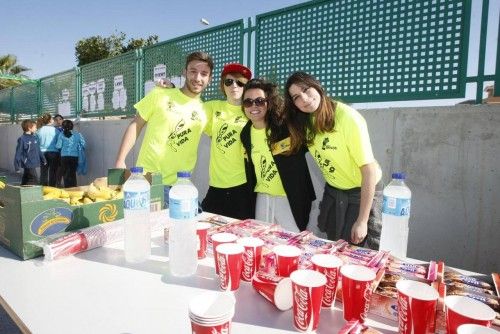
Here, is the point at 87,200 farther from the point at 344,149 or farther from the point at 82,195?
the point at 344,149

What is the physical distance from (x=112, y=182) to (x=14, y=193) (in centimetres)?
81

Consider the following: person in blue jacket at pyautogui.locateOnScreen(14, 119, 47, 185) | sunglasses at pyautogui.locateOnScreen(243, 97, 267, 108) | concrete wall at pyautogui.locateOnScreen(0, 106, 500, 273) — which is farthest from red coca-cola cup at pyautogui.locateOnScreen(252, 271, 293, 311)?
person in blue jacket at pyautogui.locateOnScreen(14, 119, 47, 185)

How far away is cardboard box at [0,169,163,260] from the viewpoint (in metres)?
1.53

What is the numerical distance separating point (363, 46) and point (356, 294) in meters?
3.31

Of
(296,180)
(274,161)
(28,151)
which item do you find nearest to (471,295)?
(296,180)

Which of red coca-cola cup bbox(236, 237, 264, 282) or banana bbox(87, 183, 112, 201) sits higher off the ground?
banana bbox(87, 183, 112, 201)

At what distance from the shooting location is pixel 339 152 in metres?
2.26

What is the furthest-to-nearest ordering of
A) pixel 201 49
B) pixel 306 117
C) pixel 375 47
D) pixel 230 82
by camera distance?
1. pixel 201 49
2. pixel 375 47
3. pixel 230 82
4. pixel 306 117

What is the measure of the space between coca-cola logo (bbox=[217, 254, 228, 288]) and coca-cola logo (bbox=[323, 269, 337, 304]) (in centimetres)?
39

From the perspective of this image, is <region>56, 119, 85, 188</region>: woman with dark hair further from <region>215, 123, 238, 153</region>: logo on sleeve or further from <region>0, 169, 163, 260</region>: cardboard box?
<region>0, 169, 163, 260</region>: cardboard box

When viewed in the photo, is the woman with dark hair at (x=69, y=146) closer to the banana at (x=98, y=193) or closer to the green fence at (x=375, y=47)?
the green fence at (x=375, y=47)

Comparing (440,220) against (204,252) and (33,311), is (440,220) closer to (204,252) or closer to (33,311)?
(204,252)

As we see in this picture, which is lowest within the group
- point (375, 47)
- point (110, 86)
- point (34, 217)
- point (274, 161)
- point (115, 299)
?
point (115, 299)

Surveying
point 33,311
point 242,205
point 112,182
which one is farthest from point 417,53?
point 33,311
